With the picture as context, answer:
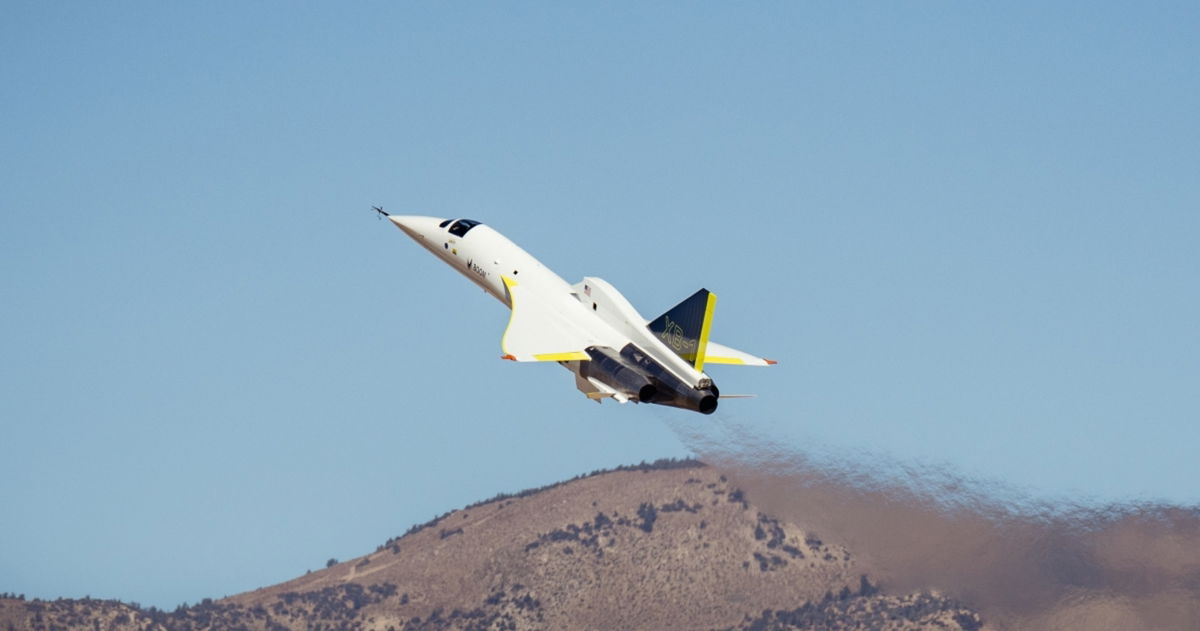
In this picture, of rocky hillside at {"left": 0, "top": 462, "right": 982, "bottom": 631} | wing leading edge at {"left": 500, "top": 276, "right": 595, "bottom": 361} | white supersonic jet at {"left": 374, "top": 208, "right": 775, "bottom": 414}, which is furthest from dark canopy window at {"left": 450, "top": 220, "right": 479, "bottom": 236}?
rocky hillside at {"left": 0, "top": 462, "right": 982, "bottom": 631}

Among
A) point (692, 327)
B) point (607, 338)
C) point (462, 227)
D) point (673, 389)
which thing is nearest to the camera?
point (673, 389)

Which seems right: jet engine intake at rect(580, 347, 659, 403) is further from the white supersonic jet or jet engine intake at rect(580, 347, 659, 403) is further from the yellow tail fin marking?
the yellow tail fin marking

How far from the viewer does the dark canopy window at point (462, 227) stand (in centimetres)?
7969

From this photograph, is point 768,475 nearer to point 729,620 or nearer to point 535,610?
point 729,620

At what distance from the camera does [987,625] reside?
13700 centimetres

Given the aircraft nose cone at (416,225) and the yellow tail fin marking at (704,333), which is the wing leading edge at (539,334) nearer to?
the yellow tail fin marking at (704,333)

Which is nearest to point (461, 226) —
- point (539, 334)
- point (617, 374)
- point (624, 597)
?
point (539, 334)

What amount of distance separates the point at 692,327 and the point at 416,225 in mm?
21095

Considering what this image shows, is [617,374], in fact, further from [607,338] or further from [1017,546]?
[1017,546]

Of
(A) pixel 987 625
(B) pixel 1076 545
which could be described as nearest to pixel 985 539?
(B) pixel 1076 545

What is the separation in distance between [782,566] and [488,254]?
11563 centimetres

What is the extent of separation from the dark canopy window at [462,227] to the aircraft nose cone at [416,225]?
4.62ft

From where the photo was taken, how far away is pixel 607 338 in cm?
6794

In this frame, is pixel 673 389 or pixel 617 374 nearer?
pixel 673 389
